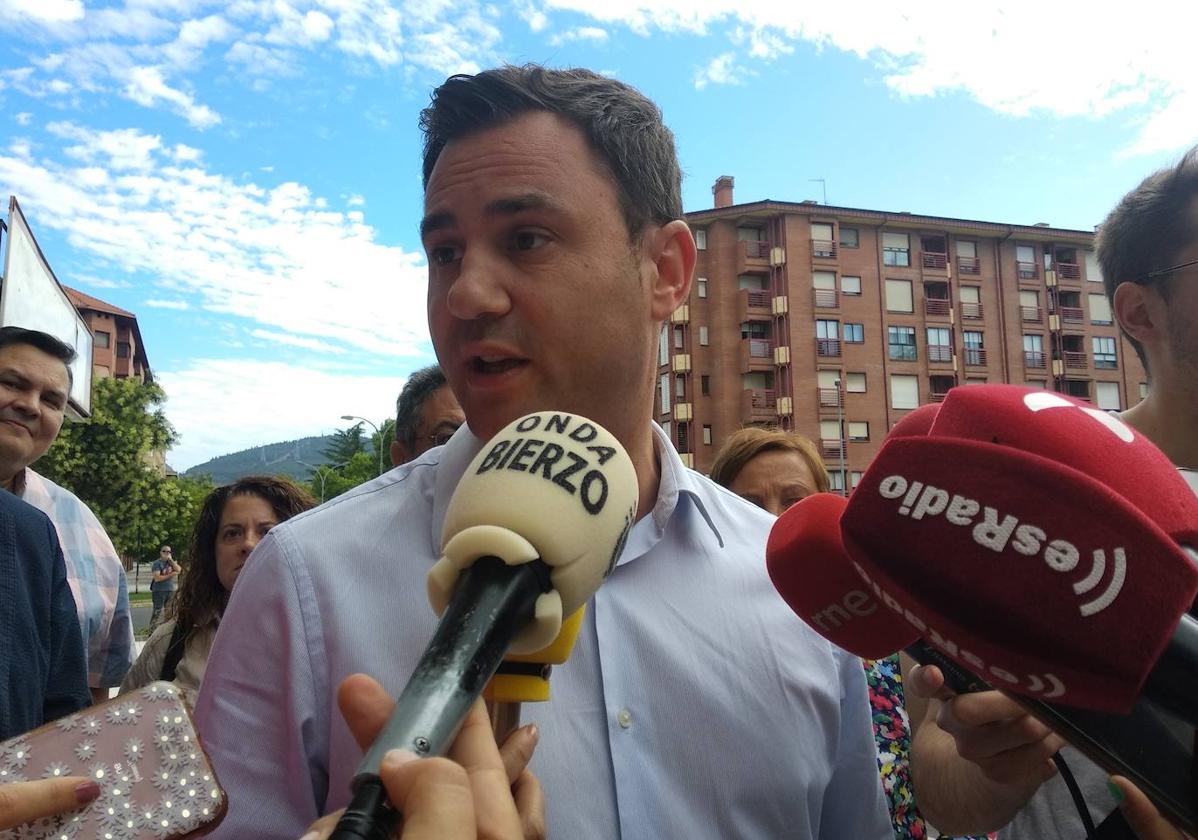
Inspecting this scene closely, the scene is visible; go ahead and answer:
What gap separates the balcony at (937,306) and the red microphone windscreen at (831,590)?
41297 millimetres

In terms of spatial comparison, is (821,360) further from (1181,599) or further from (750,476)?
(1181,599)

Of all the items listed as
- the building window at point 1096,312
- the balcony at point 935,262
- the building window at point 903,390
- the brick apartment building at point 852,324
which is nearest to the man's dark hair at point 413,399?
the brick apartment building at point 852,324

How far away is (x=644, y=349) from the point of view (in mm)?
1925

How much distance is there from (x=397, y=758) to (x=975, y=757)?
1026 mm

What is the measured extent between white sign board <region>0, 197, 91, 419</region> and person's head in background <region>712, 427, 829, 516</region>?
10.3ft

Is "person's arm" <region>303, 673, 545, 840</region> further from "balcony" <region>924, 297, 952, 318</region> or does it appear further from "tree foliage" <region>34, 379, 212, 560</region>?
"balcony" <region>924, 297, 952, 318</region>

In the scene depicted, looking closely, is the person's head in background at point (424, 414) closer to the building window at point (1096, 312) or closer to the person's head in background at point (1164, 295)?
the person's head in background at point (1164, 295)

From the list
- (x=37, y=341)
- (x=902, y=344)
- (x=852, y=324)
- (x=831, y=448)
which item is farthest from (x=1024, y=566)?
(x=902, y=344)

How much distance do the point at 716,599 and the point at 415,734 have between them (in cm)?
123

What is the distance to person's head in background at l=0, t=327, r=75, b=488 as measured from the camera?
12.0 ft

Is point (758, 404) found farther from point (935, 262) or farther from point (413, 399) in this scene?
point (413, 399)

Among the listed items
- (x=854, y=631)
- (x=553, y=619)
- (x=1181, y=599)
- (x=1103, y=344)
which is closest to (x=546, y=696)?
(x=553, y=619)

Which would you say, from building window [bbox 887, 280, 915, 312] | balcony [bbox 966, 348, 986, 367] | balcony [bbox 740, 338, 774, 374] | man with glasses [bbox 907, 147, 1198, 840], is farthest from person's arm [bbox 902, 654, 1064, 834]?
balcony [bbox 966, 348, 986, 367]

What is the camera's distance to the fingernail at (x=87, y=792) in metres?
1.13
